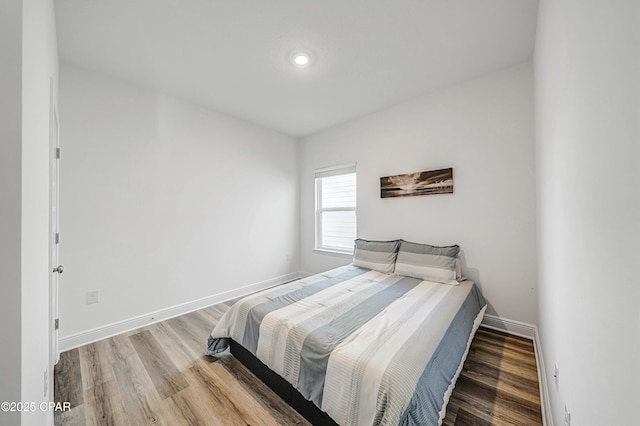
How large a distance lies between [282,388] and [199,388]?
1.98ft

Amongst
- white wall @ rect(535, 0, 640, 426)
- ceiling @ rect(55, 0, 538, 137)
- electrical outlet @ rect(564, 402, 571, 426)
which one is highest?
ceiling @ rect(55, 0, 538, 137)

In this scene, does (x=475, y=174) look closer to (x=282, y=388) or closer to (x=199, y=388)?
(x=282, y=388)

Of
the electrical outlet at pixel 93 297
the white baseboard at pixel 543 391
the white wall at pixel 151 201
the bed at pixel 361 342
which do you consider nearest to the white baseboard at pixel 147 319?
the white wall at pixel 151 201

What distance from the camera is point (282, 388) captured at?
158cm

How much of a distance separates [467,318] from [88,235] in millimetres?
3482

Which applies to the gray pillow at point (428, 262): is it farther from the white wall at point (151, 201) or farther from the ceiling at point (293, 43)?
the white wall at point (151, 201)

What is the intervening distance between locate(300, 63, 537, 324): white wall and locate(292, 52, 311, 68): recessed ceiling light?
1395 millimetres

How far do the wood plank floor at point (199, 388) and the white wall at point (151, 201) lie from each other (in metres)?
0.60

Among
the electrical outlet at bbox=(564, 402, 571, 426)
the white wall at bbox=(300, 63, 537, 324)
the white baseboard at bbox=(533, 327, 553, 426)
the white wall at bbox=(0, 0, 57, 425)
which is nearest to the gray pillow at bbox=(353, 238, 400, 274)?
the white wall at bbox=(300, 63, 537, 324)

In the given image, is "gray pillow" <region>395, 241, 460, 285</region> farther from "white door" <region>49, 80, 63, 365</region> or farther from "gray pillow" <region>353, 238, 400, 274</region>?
"white door" <region>49, 80, 63, 365</region>

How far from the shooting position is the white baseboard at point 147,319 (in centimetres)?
218

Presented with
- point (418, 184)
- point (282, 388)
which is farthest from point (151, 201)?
point (418, 184)
